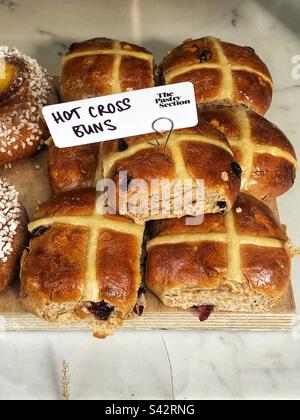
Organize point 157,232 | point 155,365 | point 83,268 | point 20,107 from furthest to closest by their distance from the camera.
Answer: point 20,107 → point 155,365 → point 157,232 → point 83,268

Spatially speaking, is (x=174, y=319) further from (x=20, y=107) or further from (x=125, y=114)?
(x=20, y=107)

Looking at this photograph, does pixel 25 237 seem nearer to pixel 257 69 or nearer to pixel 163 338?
pixel 163 338

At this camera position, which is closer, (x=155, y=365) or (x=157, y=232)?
(x=157, y=232)

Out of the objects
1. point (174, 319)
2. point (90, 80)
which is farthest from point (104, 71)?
point (174, 319)

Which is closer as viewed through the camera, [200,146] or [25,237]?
[200,146]

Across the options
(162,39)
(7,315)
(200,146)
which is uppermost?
(162,39)

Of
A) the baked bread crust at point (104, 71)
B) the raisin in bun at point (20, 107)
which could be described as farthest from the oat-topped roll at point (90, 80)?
the raisin in bun at point (20, 107)
